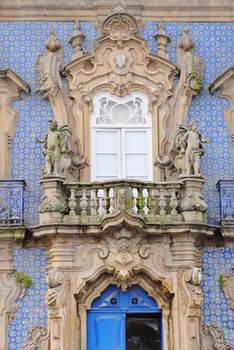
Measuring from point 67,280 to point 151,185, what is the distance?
7.12 ft

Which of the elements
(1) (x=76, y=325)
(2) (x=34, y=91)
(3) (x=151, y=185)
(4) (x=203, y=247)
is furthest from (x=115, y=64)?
(1) (x=76, y=325)

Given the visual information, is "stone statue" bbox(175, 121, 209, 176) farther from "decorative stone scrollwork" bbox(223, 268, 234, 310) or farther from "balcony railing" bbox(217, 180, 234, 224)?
"decorative stone scrollwork" bbox(223, 268, 234, 310)

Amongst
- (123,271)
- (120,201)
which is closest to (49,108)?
(120,201)

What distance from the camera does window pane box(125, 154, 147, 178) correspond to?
15227mm

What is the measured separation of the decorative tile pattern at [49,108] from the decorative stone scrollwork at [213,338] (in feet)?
6.30

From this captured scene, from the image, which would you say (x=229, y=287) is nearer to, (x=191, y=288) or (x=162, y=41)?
(x=191, y=288)

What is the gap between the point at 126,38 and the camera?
616 inches

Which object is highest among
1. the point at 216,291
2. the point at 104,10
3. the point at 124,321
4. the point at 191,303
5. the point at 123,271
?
→ the point at 104,10

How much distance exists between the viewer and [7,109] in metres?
A: 15.4

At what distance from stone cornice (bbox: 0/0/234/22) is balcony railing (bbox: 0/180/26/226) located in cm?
339

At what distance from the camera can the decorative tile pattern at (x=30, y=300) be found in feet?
46.8

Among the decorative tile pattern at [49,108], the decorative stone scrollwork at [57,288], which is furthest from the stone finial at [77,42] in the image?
the decorative stone scrollwork at [57,288]

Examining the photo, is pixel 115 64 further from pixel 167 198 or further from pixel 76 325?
pixel 76 325

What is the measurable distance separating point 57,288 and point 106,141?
120 inches
